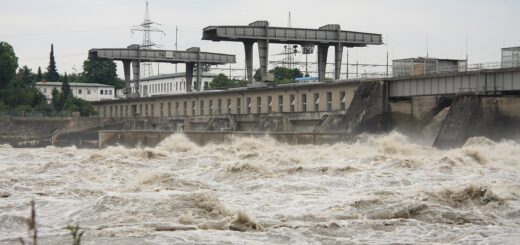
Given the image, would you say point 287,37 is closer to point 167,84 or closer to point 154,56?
point 154,56

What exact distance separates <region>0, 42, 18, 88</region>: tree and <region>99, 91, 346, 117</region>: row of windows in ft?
59.7

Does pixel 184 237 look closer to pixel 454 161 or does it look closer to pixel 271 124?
pixel 454 161

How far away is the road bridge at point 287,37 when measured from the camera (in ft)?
182

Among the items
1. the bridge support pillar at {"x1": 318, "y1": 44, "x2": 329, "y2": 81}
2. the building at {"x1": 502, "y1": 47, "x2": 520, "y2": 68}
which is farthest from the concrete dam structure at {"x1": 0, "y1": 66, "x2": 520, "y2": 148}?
the bridge support pillar at {"x1": 318, "y1": 44, "x2": 329, "y2": 81}

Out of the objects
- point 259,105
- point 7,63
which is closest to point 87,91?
point 7,63

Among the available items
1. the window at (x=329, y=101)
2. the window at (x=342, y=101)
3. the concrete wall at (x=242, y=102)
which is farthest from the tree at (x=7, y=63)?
the window at (x=342, y=101)

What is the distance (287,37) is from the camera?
56.8m

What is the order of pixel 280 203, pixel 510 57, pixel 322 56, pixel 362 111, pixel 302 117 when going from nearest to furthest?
1. pixel 280 203
2. pixel 510 57
3. pixel 362 111
4. pixel 302 117
5. pixel 322 56

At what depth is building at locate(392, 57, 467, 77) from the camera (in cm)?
4966

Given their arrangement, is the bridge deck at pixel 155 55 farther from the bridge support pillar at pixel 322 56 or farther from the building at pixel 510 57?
the building at pixel 510 57

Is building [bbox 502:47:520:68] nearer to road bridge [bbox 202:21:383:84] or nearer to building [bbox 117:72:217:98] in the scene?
road bridge [bbox 202:21:383:84]

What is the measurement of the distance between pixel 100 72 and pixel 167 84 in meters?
23.2

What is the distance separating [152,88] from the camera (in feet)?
416

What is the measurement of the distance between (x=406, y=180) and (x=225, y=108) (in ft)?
143
